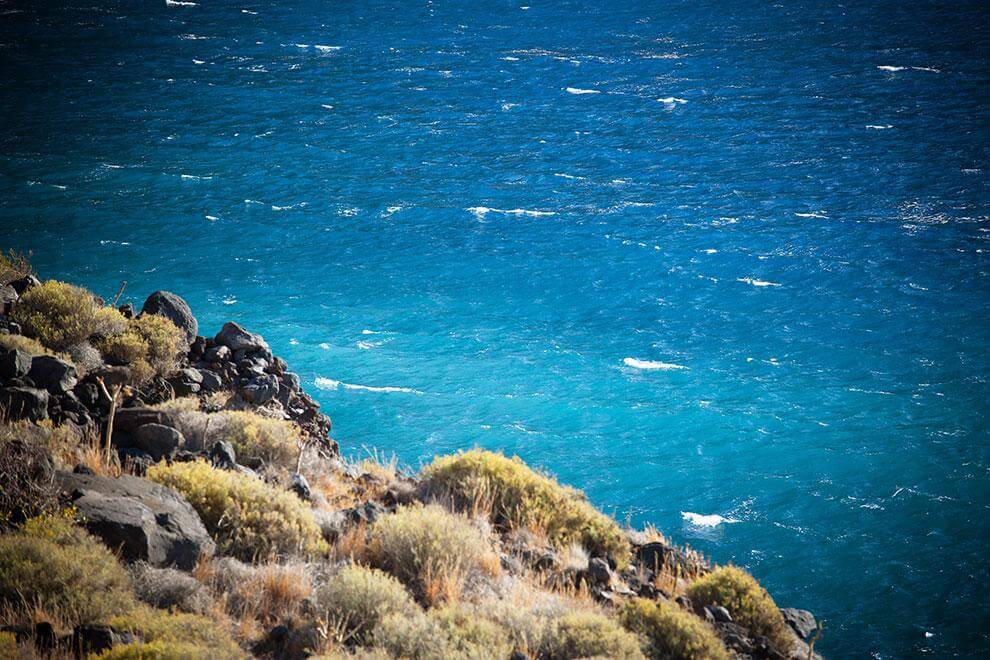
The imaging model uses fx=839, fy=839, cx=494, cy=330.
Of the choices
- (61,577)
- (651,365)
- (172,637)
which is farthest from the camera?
(651,365)

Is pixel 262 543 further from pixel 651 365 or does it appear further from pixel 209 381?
pixel 651 365

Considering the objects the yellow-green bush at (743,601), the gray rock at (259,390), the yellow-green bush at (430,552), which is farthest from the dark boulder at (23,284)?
the yellow-green bush at (743,601)

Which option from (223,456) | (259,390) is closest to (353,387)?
(259,390)

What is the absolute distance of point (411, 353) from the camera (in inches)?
664

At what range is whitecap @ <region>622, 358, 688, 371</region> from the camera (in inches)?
668

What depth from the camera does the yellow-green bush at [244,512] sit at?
6.61 metres

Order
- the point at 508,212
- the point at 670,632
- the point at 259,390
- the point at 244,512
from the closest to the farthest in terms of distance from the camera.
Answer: the point at 670,632 < the point at 244,512 < the point at 259,390 < the point at 508,212

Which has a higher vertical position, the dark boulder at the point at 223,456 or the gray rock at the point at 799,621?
the dark boulder at the point at 223,456

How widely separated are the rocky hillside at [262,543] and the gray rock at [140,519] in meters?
0.02

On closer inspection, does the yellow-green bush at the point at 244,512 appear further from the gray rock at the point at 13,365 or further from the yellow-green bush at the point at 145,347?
the yellow-green bush at the point at 145,347

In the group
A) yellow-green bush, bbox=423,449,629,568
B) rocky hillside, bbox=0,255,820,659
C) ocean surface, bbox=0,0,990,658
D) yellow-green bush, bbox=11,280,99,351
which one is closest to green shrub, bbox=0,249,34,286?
rocky hillside, bbox=0,255,820,659

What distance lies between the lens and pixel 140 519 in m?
5.92

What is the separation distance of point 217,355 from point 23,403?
9.75 ft

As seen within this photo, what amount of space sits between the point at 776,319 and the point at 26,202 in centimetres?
2026
